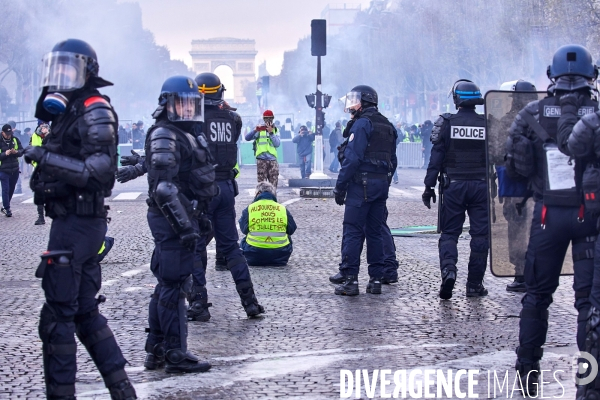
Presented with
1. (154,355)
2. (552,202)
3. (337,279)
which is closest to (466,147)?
(337,279)

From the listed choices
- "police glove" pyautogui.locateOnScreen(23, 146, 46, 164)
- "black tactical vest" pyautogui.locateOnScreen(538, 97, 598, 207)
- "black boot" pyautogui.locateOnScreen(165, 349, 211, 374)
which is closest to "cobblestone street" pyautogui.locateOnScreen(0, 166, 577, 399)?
"black boot" pyautogui.locateOnScreen(165, 349, 211, 374)

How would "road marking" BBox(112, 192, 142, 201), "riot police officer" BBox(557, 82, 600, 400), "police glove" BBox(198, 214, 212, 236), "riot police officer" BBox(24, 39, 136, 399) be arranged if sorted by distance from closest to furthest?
"riot police officer" BBox(557, 82, 600, 400), "riot police officer" BBox(24, 39, 136, 399), "police glove" BBox(198, 214, 212, 236), "road marking" BBox(112, 192, 142, 201)

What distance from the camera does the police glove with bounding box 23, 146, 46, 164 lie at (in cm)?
499

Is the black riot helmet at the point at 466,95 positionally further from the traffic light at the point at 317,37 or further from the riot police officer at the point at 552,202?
the traffic light at the point at 317,37

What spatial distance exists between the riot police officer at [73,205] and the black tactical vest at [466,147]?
13.2 ft

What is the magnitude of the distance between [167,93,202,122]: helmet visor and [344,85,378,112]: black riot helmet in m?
2.87

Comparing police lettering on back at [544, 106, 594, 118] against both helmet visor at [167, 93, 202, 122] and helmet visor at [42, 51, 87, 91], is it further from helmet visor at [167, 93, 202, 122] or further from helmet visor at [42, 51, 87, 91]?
helmet visor at [42, 51, 87, 91]

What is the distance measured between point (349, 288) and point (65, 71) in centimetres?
418

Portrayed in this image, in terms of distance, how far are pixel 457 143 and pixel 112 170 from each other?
416 centimetres

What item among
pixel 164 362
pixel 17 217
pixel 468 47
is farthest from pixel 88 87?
pixel 468 47

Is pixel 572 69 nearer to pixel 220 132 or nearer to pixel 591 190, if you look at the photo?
pixel 591 190

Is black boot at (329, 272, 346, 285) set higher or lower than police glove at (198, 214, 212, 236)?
lower

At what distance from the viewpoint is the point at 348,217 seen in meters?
8.88

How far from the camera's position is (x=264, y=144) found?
18359mm
